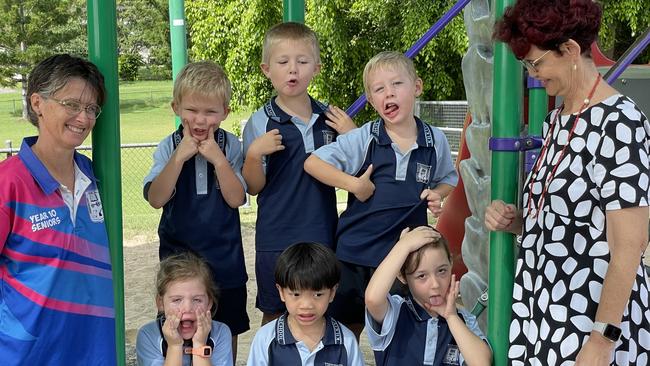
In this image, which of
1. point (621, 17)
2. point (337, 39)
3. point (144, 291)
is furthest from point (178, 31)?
point (621, 17)

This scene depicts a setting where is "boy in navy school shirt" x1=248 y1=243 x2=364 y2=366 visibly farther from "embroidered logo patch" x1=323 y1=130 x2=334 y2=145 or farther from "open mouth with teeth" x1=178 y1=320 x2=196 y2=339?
"embroidered logo patch" x1=323 y1=130 x2=334 y2=145

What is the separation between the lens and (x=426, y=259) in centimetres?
267

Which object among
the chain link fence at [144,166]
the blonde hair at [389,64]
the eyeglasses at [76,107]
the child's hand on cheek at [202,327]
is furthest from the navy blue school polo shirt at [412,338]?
the chain link fence at [144,166]

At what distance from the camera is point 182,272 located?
2777 millimetres

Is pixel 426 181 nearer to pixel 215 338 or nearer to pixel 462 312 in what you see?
pixel 462 312

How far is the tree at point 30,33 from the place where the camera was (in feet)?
92.7

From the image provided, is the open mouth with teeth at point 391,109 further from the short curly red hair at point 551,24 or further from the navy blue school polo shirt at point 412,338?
the short curly red hair at point 551,24

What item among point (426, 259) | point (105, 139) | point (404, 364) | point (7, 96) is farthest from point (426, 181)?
point (7, 96)

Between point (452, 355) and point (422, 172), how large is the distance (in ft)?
2.03

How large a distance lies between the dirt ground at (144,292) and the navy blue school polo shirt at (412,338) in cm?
220

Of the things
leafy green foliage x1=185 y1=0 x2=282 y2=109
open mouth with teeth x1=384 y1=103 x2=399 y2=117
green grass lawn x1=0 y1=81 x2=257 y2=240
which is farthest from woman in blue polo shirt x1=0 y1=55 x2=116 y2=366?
leafy green foliage x1=185 y1=0 x2=282 y2=109

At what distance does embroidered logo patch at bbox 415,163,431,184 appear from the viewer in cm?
297

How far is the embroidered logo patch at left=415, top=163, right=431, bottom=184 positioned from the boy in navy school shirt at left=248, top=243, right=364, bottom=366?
42 cm

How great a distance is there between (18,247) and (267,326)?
0.83 meters
